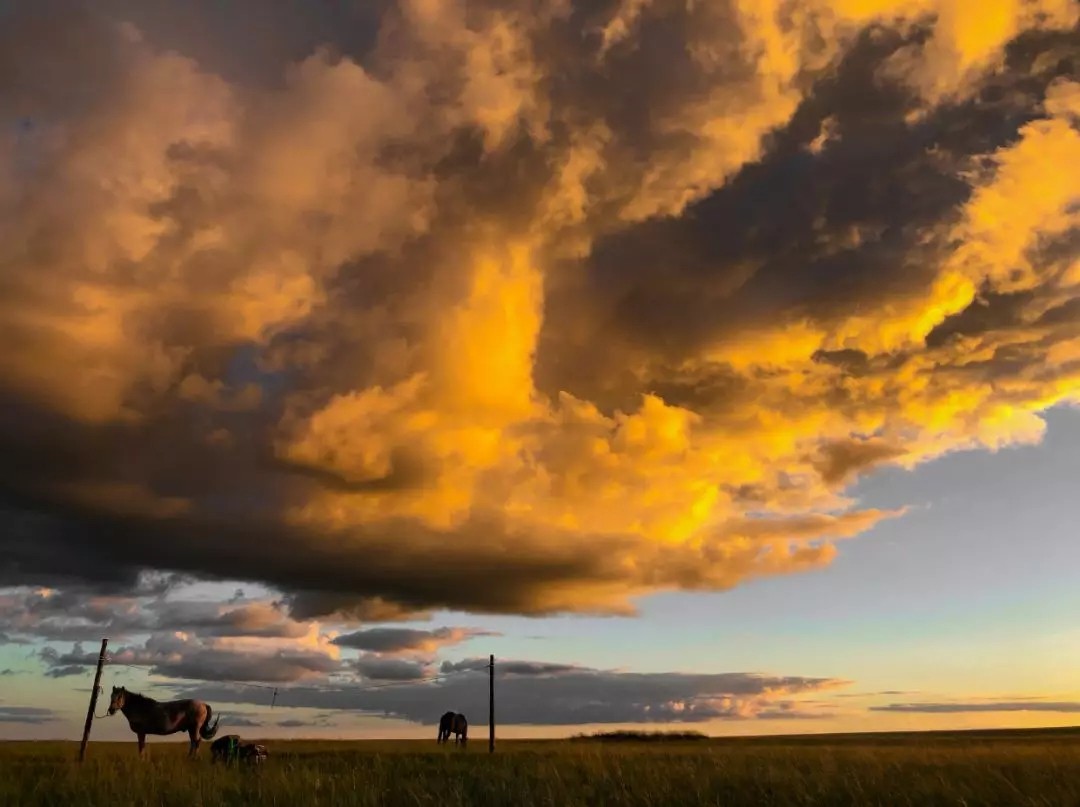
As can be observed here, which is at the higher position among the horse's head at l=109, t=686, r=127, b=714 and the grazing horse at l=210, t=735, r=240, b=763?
the horse's head at l=109, t=686, r=127, b=714

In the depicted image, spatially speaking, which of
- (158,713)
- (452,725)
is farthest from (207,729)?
(452,725)

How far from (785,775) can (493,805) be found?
565cm

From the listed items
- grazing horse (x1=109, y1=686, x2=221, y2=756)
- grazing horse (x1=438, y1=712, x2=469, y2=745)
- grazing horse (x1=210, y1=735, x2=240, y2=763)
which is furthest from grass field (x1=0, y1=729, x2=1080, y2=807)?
grazing horse (x1=438, y1=712, x2=469, y2=745)

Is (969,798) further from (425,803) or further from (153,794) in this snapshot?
(153,794)

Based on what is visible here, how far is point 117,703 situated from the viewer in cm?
2991

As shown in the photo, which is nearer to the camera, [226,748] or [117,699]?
[226,748]

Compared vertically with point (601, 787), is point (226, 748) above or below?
above

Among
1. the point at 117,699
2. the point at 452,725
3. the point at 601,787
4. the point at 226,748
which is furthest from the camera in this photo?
the point at 452,725

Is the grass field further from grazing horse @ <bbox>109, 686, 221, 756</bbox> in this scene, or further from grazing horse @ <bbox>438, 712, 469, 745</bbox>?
grazing horse @ <bbox>438, 712, 469, 745</bbox>

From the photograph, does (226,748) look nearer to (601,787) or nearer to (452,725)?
(601,787)

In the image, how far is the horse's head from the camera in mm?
29750

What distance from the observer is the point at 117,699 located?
30.0 metres

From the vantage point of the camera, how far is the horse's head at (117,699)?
1171 inches

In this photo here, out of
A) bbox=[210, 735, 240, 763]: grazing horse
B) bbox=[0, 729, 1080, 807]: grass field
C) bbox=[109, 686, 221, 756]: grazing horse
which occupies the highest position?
bbox=[109, 686, 221, 756]: grazing horse
